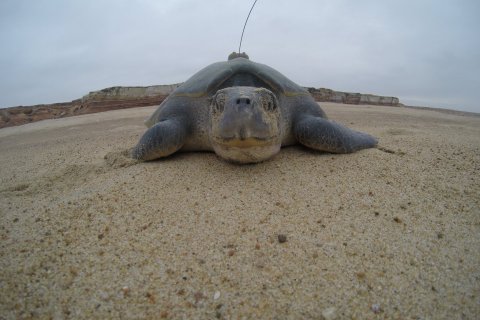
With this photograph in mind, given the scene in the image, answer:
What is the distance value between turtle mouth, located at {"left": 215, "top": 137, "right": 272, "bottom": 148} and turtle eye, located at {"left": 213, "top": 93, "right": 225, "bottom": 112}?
22 cm

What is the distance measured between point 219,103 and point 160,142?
0.68 m

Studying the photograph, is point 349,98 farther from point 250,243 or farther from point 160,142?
point 250,243

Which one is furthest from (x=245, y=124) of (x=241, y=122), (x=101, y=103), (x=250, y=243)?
(x=101, y=103)

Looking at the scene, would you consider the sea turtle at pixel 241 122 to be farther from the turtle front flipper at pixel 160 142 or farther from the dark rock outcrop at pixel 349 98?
the dark rock outcrop at pixel 349 98

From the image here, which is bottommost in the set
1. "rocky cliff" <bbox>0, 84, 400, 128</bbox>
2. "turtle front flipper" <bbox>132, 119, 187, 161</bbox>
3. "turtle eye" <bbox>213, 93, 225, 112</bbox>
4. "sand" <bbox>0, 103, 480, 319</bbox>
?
"sand" <bbox>0, 103, 480, 319</bbox>

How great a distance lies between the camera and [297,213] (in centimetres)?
131

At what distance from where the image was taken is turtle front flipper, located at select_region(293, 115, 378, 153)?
211 centimetres

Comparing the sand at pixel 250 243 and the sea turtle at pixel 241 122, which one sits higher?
the sea turtle at pixel 241 122

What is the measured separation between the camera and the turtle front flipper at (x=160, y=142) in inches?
83.0

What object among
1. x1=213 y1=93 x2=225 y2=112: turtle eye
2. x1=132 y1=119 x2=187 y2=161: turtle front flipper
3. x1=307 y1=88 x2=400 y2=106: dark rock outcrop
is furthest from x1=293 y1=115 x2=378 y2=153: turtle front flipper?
x1=307 y1=88 x2=400 y2=106: dark rock outcrop

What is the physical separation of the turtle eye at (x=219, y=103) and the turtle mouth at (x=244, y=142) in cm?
22

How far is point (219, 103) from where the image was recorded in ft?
5.66

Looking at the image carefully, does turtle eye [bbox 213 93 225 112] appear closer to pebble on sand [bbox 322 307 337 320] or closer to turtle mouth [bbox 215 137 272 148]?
turtle mouth [bbox 215 137 272 148]

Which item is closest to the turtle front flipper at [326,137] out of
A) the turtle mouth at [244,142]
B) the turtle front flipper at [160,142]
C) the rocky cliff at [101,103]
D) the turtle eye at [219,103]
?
the turtle mouth at [244,142]
